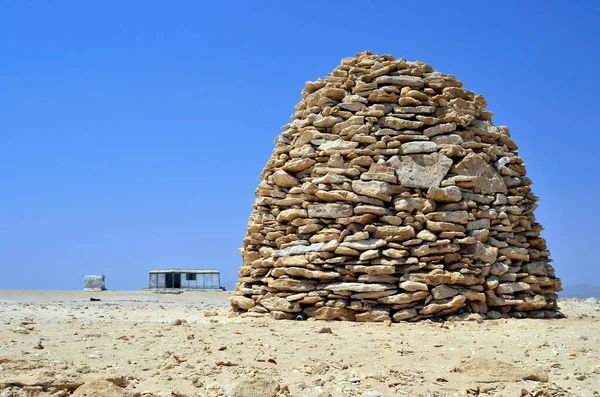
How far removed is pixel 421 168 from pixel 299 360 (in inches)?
162

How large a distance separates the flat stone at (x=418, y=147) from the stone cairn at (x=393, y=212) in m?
0.02

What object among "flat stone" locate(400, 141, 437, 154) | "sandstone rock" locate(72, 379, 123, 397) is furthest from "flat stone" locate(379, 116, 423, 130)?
"sandstone rock" locate(72, 379, 123, 397)

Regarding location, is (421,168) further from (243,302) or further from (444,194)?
(243,302)

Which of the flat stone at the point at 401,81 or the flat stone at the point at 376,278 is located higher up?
the flat stone at the point at 401,81

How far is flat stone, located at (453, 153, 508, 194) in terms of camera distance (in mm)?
8773

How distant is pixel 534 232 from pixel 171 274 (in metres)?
15.4

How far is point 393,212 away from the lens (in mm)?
8445

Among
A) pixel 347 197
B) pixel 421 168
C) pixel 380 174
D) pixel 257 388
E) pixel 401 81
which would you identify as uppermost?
pixel 401 81

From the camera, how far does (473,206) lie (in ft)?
28.2

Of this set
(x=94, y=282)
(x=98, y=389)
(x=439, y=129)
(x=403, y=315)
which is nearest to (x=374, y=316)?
(x=403, y=315)

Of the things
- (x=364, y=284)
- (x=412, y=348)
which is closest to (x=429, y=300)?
(x=364, y=284)

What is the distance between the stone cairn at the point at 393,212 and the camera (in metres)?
8.11

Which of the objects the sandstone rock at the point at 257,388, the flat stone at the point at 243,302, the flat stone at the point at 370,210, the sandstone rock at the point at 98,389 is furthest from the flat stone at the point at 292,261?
the sandstone rock at the point at 98,389

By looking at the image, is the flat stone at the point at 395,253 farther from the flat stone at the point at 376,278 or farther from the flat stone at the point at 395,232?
the flat stone at the point at 376,278
